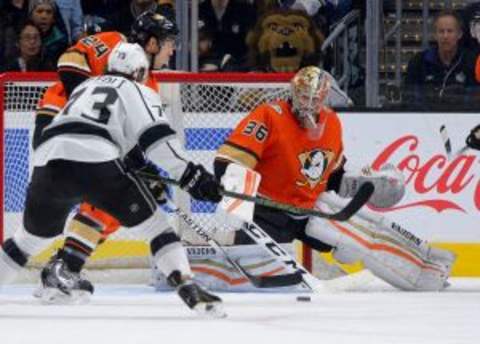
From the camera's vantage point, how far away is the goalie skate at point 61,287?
7051 mm

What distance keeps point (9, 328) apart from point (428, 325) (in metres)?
1.36

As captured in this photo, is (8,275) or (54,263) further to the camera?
(54,263)

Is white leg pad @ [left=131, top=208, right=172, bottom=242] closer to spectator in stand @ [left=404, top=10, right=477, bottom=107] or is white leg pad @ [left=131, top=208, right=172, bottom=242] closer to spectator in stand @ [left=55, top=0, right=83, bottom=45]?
spectator in stand @ [left=404, top=10, right=477, bottom=107]

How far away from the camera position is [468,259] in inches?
341

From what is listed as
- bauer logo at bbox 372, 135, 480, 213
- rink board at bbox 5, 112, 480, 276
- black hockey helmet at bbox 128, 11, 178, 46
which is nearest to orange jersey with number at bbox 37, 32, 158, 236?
black hockey helmet at bbox 128, 11, 178, 46

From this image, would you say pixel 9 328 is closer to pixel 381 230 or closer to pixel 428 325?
pixel 428 325

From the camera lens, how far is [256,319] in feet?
20.7

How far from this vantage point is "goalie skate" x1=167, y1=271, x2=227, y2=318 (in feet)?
20.3

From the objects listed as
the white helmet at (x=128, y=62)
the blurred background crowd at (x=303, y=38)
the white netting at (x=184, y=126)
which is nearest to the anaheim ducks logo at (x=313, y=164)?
the white netting at (x=184, y=126)

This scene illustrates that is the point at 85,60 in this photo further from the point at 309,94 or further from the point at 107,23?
the point at 107,23

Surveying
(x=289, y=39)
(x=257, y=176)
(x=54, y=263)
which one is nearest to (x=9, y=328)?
(x=54, y=263)

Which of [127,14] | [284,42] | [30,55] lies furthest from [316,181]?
[127,14]

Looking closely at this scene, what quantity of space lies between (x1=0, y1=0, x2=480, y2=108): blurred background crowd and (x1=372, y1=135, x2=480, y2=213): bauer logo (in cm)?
26

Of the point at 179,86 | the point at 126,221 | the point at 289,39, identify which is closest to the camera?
the point at 126,221
